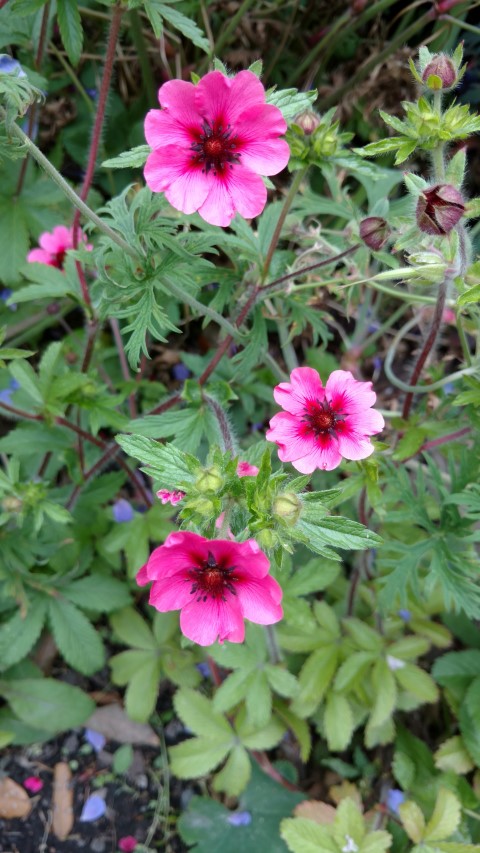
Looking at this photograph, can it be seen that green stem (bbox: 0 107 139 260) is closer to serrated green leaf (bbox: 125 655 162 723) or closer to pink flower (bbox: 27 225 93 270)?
pink flower (bbox: 27 225 93 270)

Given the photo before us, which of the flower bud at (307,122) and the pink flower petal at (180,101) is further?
the flower bud at (307,122)

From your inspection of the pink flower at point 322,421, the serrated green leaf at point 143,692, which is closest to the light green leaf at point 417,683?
the serrated green leaf at point 143,692

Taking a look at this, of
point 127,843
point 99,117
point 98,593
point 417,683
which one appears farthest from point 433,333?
point 127,843

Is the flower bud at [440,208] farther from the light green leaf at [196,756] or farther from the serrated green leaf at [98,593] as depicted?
the light green leaf at [196,756]

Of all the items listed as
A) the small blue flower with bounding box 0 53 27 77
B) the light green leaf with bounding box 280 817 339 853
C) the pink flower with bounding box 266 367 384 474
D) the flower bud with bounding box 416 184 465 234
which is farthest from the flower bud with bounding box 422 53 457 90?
the light green leaf with bounding box 280 817 339 853

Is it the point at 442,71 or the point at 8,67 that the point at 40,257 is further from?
the point at 442,71

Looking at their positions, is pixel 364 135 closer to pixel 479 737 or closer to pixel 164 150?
pixel 164 150

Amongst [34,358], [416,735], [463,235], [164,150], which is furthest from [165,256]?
[416,735]
